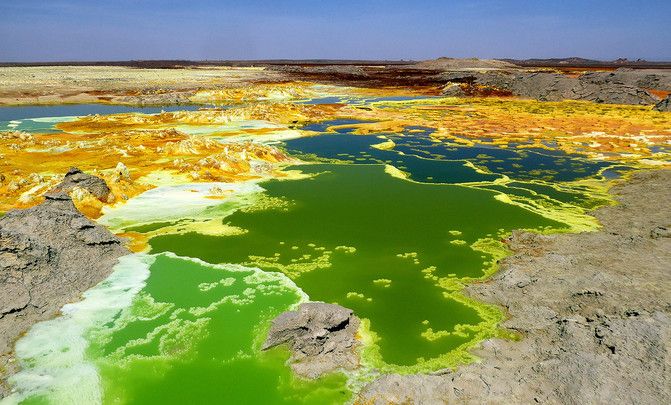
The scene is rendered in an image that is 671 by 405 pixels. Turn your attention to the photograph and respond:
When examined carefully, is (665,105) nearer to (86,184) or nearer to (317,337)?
(317,337)

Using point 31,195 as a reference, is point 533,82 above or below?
above

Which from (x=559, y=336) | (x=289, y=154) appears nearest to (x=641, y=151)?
(x=289, y=154)

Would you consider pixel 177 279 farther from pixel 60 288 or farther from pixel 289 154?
pixel 289 154

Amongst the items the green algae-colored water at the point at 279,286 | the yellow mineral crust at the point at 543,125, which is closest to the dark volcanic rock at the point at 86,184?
the green algae-colored water at the point at 279,286

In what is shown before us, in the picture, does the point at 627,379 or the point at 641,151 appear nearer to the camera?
the point at 627,379

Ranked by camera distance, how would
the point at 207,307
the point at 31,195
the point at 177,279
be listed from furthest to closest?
the point at 31,195 < the point at 177,279 < the point at 207,307

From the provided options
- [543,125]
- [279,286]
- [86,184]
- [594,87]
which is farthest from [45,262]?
[594,87]
